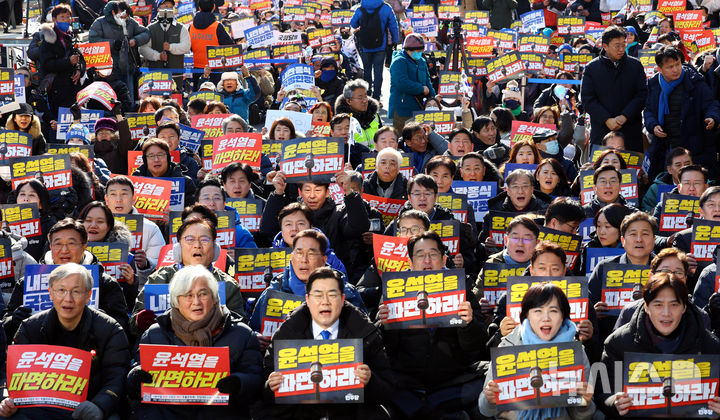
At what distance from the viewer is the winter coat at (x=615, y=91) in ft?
37.9

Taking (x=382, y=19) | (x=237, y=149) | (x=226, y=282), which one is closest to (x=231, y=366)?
(x=226, y=282)

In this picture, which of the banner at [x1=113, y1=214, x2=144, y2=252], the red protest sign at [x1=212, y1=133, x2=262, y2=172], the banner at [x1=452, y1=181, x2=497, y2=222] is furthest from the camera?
the red protest sign at [x1=212, y1=133, x2=262, y2=172]

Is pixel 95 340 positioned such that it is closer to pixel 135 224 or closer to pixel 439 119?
pixel 135 224

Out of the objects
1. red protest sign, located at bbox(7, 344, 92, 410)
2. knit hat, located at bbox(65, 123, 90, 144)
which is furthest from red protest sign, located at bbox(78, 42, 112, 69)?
red protest sign, located at bbox(7, 344, 92, 410)

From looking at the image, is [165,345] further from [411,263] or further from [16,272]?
[16,272]

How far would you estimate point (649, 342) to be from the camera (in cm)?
586

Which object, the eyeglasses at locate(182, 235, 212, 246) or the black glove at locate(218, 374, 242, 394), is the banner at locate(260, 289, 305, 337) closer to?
the eyeglasses at locate(182, 235, 212, 246)

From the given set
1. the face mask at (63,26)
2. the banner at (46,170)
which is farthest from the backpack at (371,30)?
the banner at (46,170)

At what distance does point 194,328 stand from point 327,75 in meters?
11.7

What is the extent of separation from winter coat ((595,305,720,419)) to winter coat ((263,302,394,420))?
1.26 metres

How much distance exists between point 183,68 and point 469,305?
1202 centimetres

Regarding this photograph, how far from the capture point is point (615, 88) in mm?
11562

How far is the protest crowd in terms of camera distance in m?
5.75

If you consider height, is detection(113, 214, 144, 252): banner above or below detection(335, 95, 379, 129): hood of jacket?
below
